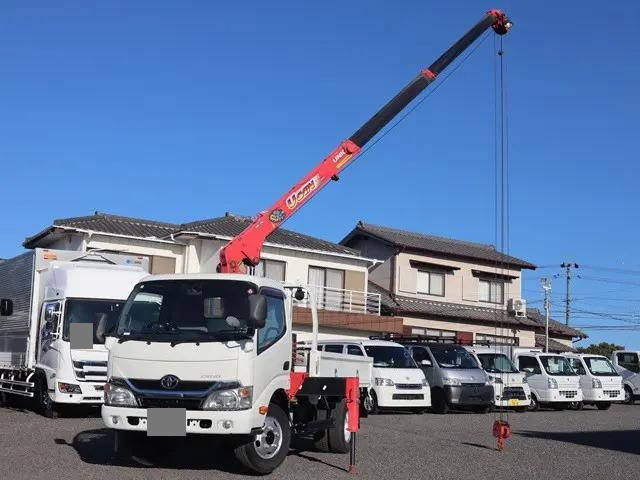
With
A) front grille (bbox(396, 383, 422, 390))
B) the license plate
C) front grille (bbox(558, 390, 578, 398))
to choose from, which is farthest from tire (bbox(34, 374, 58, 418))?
front grille (bbox(558, 390, 578, 398))

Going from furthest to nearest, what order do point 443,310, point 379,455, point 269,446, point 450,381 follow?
point 443,310
point 450,381
point 379,455
point 269,446

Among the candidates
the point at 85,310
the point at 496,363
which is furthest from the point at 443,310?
the point at 85,310

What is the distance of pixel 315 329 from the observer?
36.1ft

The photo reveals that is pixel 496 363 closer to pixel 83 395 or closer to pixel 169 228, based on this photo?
pixel 83 395

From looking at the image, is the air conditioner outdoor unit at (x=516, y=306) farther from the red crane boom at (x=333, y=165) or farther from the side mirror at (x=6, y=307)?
the side mirror at (x=6, y=307)

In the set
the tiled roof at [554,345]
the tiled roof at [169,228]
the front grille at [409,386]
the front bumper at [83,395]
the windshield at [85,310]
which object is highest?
the tiled roof at [169,228]

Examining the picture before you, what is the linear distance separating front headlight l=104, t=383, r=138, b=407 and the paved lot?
80 centimetres

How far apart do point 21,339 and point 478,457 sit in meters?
10.3

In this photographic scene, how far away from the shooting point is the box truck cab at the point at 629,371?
108 ft

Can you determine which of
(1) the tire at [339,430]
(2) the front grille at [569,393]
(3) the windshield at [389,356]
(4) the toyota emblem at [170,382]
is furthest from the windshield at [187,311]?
(2) the front grille at [569,393]

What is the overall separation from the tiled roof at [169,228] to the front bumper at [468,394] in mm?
12821

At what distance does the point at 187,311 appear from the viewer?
382 inches

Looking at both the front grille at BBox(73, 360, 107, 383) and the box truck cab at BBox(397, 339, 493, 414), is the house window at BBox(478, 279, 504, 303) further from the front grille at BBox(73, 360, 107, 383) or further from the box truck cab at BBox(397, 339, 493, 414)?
the front grille at BBox(73, 360, 107, 383)

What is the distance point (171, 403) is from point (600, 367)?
72.0 ft
